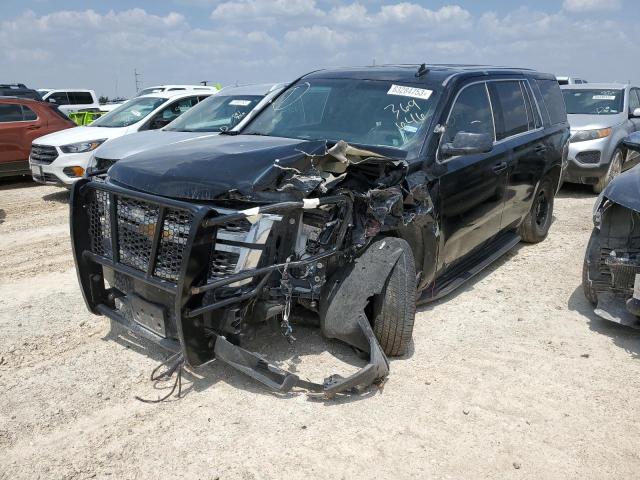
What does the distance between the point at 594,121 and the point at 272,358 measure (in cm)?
853

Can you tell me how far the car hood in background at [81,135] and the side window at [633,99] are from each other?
30.6ft

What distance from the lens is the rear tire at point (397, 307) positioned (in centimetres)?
383

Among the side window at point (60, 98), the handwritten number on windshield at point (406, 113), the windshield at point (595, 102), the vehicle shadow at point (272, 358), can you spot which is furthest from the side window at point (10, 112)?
the windshield at point (595, 102)

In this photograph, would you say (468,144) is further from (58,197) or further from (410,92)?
(58,197)

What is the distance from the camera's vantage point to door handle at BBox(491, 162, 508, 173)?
16.8 ft

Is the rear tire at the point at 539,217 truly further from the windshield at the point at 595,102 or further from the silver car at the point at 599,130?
the windshield at the point at 595,102

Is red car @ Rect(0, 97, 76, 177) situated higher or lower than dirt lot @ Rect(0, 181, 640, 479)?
higher

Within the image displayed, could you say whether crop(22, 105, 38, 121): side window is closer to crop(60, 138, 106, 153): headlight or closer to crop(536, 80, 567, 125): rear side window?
crop(60, 138, 106, 153): headlight

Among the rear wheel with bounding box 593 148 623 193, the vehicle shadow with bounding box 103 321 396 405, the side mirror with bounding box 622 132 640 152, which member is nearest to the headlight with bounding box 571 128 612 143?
the rear wheel with bounding box 593 148 623 193

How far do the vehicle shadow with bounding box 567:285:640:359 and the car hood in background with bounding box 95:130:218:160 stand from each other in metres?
4.85

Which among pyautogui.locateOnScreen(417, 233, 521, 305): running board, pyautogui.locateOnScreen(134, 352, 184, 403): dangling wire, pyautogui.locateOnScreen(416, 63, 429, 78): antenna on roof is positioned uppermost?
pyautogui.locateOnScreen(416, 63, 429, 78): antenna on roof

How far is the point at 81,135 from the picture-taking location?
9.90 metres

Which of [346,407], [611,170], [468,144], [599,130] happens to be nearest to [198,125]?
[468,144]

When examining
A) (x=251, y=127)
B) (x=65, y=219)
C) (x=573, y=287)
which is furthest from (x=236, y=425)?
(x=65, y=219)
